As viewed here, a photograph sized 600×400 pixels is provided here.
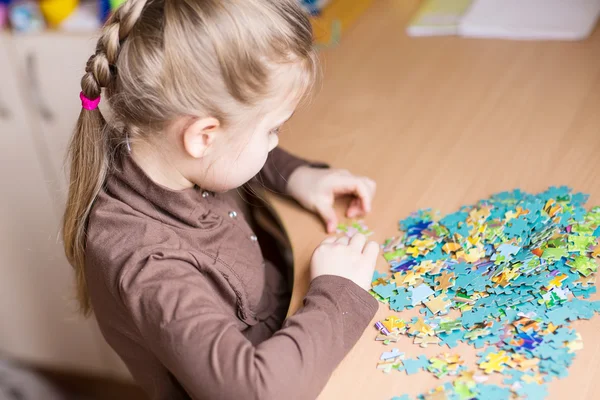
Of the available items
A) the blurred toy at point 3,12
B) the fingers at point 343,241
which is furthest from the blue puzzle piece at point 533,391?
the blurred toy at point 3,12

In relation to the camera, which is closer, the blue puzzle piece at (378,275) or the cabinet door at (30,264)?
→ the blue puzzle piece at (378,275)

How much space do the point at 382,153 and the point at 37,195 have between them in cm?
128

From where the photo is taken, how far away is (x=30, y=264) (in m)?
2.10

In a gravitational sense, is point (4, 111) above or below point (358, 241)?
above

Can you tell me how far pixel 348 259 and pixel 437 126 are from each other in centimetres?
43

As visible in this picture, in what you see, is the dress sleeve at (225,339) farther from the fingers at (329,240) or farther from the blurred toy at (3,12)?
the blurred toy at (3,12)

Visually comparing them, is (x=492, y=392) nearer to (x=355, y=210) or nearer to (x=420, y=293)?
(x=420, y=293)

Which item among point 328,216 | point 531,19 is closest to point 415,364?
point 328,216

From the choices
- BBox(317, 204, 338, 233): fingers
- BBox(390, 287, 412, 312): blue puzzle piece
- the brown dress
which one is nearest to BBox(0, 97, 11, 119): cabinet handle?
the brown dress

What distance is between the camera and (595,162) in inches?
43.3

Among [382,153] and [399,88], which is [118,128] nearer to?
[382,153]

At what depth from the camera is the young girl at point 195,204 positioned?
0.81 m

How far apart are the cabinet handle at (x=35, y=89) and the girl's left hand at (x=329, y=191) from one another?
99cm

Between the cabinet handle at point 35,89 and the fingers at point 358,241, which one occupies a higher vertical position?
the cabinet handle at point 35,89
